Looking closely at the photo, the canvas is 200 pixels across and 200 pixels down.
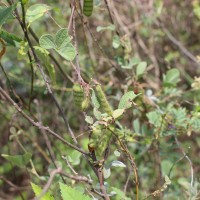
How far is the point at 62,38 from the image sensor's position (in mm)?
1046

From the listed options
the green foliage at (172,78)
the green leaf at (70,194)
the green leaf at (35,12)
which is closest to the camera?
the green leaf at (70,194)

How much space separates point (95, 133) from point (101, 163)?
71 millimetres

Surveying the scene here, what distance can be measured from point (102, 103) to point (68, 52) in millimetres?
144

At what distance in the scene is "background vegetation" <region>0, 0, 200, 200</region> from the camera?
1050 millimetres

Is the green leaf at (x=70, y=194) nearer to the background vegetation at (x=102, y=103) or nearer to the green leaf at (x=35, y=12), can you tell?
the background vegetation at (x=102, y=103)

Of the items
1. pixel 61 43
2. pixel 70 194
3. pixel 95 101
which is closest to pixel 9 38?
pixel 61 43

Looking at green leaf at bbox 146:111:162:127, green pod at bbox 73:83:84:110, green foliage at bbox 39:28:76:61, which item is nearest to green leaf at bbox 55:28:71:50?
green foliage at bbox 39:28:76:61

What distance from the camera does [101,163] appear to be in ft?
3.34

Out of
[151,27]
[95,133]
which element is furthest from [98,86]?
[151,27]

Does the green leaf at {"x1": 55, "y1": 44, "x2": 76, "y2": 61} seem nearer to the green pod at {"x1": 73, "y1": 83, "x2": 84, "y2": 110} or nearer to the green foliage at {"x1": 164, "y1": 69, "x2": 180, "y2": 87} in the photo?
the green pod at {"x1": 73, "y1": 83, "x2": 84, "y2": 110}

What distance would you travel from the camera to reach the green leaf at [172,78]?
1611mm

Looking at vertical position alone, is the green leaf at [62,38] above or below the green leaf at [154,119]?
above

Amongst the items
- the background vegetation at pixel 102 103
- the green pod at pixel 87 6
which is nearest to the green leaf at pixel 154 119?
the background vegetation at pixel 102 103

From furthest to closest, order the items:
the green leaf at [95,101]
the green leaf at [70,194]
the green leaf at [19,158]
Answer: the green leaf at [19,158] < the green leaf at [95,101] < the green leaf at [70,194]
